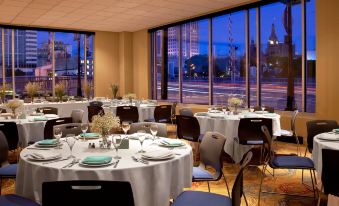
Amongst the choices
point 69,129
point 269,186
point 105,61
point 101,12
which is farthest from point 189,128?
point 105,61

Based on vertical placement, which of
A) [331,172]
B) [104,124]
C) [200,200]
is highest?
[104,124]

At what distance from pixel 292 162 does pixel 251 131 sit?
1327mm

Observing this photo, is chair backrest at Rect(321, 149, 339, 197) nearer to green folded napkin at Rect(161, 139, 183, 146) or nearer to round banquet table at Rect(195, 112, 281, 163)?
green folded napkin at Rect(161, 139, 183, 146)

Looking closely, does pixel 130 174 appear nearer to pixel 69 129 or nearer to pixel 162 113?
pixel 69 129

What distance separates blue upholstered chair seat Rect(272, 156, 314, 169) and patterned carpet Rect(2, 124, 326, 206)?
51 cm

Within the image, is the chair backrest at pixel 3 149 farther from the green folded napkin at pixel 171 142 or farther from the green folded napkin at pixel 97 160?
the green folded napkin at pixel 171 142

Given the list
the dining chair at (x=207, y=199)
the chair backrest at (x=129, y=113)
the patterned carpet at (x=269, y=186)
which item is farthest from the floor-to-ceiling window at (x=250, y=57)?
the dining chair at (x=207, y=199)

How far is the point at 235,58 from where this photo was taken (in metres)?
10.0

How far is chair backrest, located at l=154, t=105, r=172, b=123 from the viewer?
7753mm

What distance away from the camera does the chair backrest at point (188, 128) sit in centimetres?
547

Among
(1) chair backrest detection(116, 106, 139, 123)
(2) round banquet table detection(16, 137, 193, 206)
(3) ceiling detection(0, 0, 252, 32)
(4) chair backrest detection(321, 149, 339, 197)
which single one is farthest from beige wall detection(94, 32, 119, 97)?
(4) chair backrest detection(321, 149, 339, 197)

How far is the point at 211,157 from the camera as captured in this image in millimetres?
3443

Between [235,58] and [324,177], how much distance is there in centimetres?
737

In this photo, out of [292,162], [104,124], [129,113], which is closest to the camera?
[104,124]
